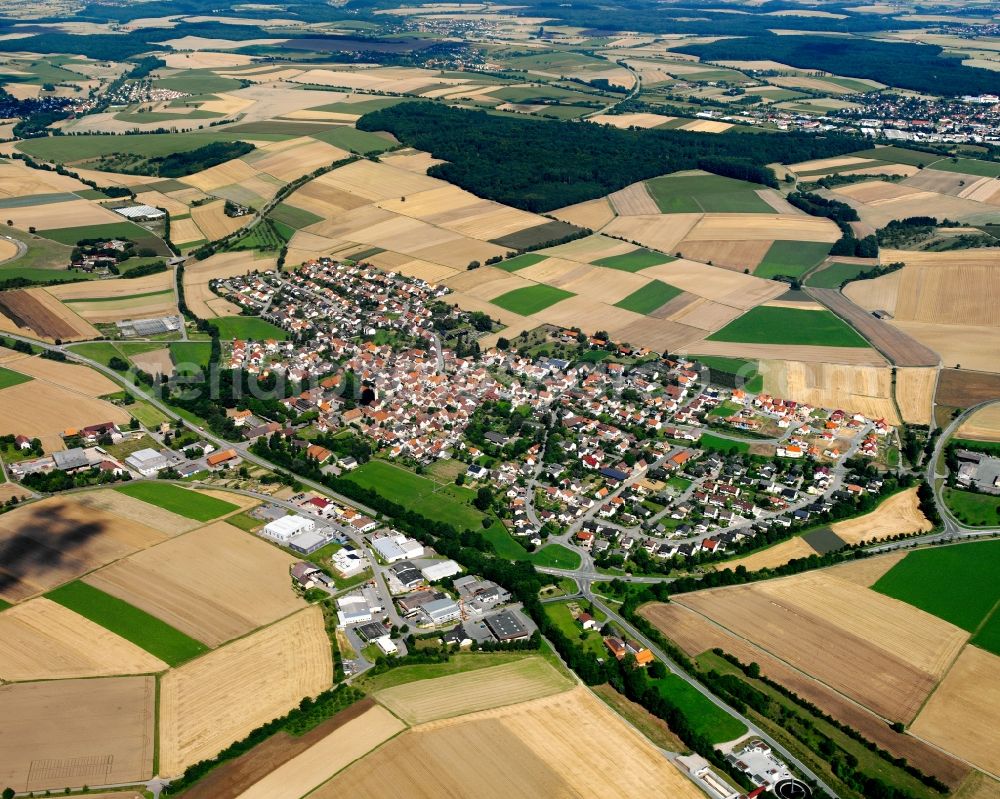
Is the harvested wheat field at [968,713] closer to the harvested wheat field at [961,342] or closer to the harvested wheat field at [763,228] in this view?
the harvested wheat field at [961,342]

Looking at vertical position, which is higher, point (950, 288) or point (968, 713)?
point (950, 288)

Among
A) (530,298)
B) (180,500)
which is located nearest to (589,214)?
(530,298)

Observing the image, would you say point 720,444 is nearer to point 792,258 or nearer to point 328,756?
point 328,756

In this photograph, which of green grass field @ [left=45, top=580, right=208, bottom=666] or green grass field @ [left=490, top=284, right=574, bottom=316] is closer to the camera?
green grass field @ [left=45, top=580, right=208, bottom=666]

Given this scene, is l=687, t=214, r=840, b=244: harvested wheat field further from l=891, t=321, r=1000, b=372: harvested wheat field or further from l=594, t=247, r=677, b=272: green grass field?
l=891, t=321, r=1000, b=372: harvested wheat field

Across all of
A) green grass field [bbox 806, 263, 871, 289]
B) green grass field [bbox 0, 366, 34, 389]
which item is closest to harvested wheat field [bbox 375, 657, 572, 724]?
green grass field [bbox 0, 366, 34, 389]

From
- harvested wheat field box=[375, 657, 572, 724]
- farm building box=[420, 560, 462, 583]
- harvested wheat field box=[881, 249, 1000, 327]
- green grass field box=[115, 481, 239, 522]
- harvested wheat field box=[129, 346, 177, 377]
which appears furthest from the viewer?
harvested wheat field box=[881, 249, 1000, 327]
